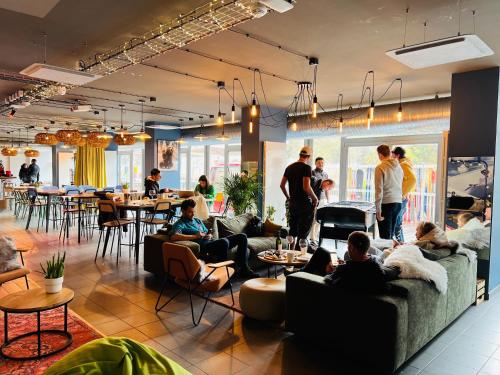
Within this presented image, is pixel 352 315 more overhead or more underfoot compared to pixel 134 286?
more overhead

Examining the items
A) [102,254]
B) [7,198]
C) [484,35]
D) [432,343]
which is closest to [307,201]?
[432,343]

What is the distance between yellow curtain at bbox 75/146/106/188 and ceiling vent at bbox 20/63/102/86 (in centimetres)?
1206

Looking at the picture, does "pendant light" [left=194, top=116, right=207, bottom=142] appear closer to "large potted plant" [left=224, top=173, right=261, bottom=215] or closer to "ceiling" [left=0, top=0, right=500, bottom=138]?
"large potted plant" [left=224, top=173, right=261, bottom=215]

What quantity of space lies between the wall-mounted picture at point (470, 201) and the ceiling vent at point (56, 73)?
526 centimetres

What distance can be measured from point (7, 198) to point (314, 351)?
1496cm

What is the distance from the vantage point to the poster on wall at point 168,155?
12.3m

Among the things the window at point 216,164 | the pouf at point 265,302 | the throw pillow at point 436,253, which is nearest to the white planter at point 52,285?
the pouf at point 265,302

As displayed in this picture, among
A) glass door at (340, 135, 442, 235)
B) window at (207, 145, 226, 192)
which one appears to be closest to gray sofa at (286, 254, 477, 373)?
glass door at (340, 135, 442, 235)

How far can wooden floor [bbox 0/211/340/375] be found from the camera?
3.13 metres

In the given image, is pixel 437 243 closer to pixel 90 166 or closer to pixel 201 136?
pixel 201 136

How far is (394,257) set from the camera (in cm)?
348

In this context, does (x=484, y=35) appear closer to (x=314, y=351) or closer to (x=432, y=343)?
(x=432, y=343)

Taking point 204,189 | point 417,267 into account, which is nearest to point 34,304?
point 417,267

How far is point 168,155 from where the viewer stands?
41.1 feet
